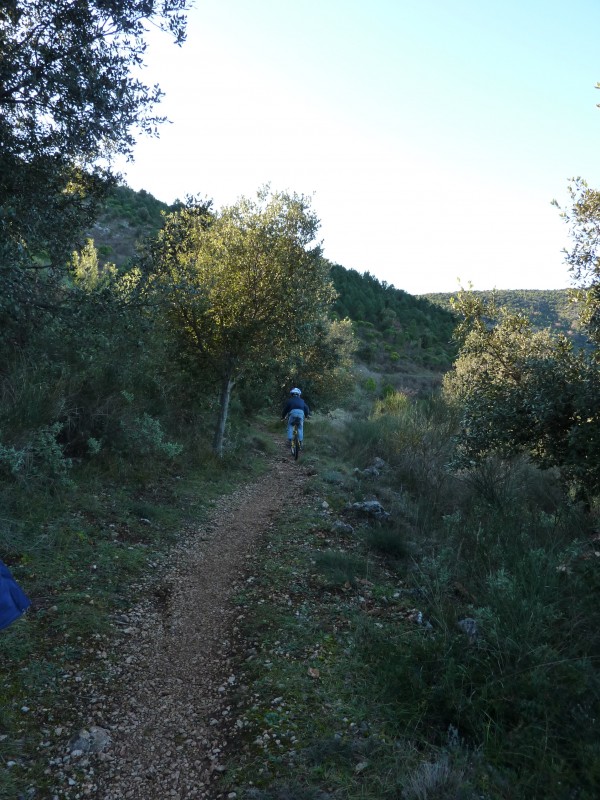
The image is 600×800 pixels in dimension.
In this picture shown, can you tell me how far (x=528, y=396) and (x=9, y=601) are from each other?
6.66 meters

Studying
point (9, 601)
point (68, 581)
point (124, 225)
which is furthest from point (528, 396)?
point (124, 225)

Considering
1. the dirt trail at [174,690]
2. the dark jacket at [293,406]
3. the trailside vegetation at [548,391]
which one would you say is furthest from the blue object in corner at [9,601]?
the dark jacket at [293,406]

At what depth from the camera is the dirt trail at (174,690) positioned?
334cm

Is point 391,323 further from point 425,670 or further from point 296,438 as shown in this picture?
point 425,670

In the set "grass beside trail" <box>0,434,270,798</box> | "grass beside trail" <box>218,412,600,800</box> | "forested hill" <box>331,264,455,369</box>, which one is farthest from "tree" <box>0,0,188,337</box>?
"forested hill" <box>331,264,455,369</box>

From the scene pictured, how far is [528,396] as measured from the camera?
23.8 ft

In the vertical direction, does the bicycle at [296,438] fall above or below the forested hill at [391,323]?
below

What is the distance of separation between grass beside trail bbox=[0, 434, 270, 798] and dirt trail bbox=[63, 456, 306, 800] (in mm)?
250

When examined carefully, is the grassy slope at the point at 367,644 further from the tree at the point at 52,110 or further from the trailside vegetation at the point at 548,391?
the tree at the point at 52,110

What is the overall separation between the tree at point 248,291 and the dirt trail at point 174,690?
21.1ft

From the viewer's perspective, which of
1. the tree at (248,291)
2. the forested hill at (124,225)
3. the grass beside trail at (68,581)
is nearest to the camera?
A: the grass beside trail at (68,581)

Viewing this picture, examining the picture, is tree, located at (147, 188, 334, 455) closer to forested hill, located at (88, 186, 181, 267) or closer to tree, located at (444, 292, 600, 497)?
tree, located at (444, 292, 600, 497)

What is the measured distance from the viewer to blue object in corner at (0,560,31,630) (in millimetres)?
2941

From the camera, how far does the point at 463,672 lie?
3.76 meters
